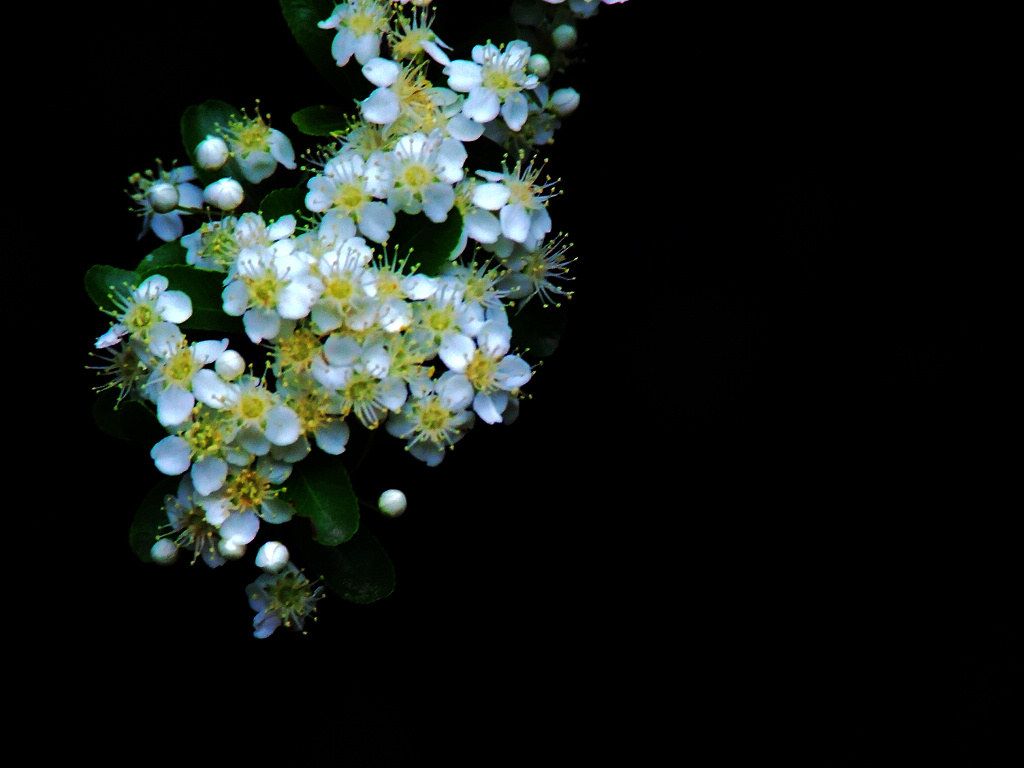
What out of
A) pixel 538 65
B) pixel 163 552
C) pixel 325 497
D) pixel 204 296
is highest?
pixel 538 65

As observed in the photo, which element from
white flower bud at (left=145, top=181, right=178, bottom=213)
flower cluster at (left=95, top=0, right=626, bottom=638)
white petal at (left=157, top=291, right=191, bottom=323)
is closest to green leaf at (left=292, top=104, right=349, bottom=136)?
flower cluster at (left=95, top=0, right=626, bottom=638)

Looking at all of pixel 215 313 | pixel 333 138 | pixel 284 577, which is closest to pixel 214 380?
pixel 215 313

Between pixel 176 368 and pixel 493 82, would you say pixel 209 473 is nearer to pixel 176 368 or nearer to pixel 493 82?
pixel 176 368

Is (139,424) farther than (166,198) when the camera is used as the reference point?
No

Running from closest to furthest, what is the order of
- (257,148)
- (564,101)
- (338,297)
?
(338,297) < (257,148) < (564,101)

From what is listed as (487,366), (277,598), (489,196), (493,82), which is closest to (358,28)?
(493,82)

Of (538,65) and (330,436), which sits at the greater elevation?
(538,65)
